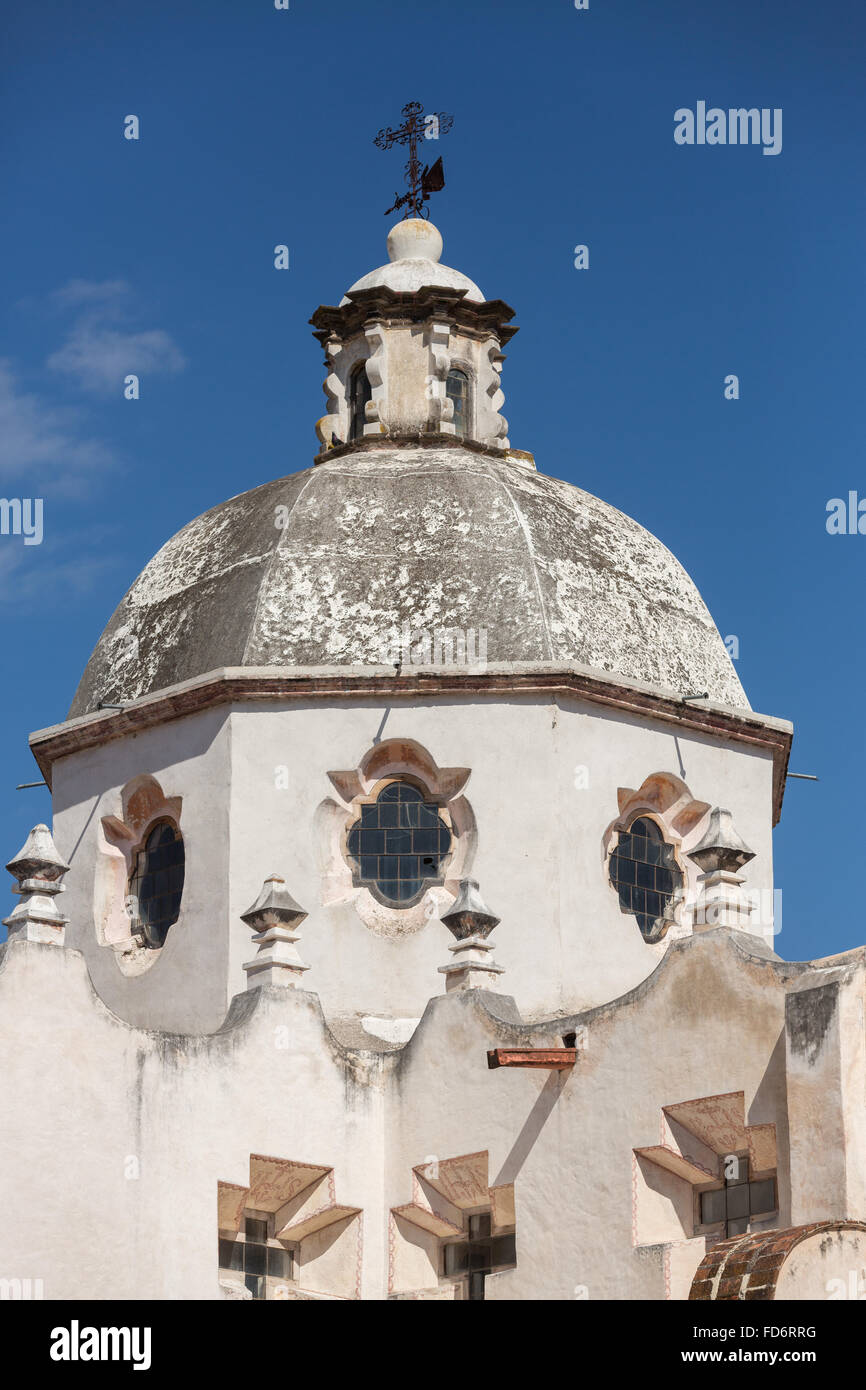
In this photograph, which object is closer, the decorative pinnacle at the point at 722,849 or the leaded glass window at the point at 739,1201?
the leaded glass window at the point at 739,1201

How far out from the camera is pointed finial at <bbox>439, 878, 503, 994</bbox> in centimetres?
2272

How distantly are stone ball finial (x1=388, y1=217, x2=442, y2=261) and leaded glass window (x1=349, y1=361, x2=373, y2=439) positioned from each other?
1934 mm

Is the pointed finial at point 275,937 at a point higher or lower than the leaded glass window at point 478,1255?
higher

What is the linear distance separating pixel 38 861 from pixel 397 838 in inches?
190

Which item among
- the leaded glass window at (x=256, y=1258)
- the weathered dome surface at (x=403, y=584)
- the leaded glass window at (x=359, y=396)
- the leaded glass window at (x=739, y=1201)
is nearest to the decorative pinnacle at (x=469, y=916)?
the weathered dome surface at (x=403, y=584)

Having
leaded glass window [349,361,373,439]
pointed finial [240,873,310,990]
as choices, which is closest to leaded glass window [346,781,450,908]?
pointed finial [240,873,310,990]

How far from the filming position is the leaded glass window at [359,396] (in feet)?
97.2

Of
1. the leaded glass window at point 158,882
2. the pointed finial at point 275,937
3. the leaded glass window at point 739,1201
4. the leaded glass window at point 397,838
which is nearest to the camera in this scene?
the leaded glass window at point 739,1201

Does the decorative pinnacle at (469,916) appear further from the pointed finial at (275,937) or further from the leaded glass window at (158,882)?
the leaded glass window at (158,882)

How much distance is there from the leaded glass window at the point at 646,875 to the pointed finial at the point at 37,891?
6.14 m

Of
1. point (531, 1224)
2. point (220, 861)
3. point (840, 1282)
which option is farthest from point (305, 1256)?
point (840, 1282)

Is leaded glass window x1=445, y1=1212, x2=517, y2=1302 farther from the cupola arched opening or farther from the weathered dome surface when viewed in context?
the cupola arched opening

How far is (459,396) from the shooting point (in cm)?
2970
